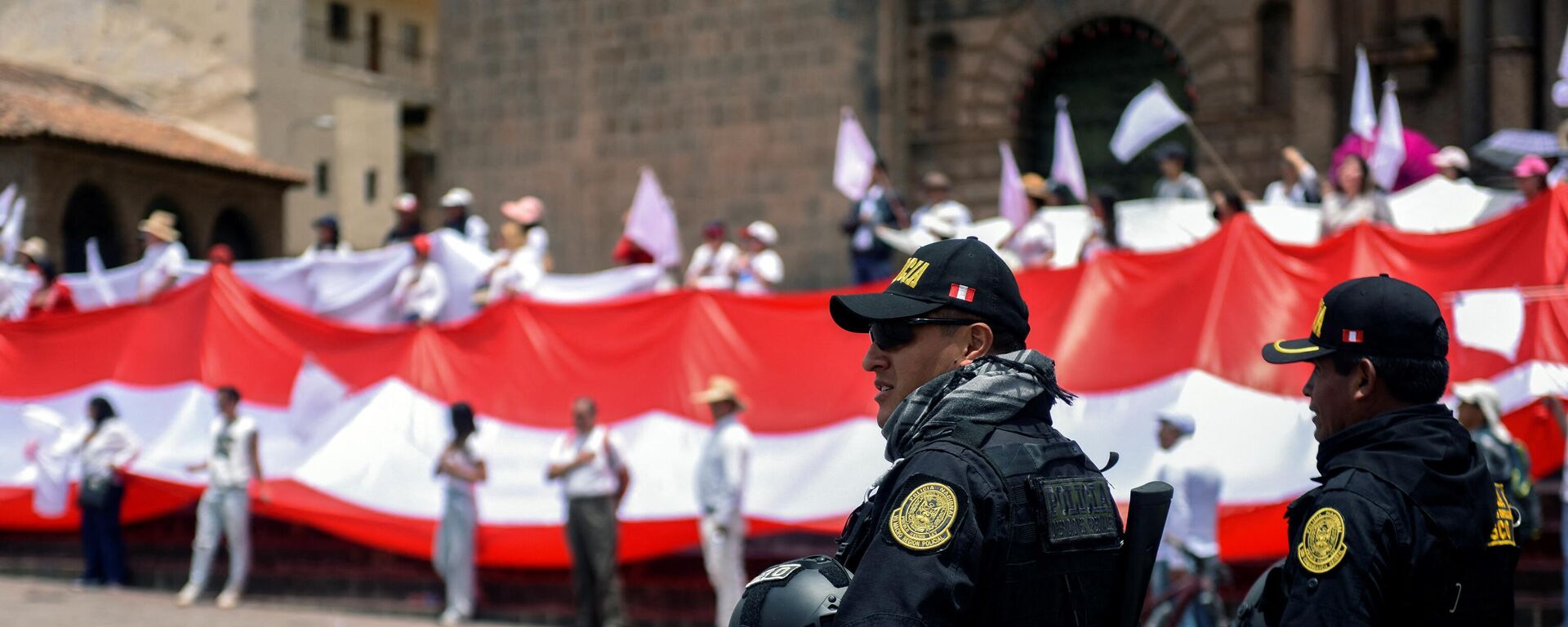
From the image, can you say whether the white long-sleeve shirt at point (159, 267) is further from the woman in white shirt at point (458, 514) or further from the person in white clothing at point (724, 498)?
the person in white clothing at point (724, 498)

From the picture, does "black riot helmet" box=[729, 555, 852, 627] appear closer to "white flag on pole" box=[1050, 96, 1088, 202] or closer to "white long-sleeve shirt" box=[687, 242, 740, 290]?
"white flag on pole" box=[1050, 96, 1088, 202]

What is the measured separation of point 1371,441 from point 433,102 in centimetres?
4470

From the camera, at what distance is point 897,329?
10.2ft

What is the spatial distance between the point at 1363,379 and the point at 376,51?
44557 mm

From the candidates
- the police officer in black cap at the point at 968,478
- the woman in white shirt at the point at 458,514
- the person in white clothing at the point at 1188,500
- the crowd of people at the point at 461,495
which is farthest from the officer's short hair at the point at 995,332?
the woman in white shirt at the point at 458,514

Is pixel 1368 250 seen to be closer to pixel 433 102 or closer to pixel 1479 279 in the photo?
pixel 1479 279

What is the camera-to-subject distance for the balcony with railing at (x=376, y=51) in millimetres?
43656

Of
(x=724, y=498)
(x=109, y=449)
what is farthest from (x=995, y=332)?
(x=109, y=449)

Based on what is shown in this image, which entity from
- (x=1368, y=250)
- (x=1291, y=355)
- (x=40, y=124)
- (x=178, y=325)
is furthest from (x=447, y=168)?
(x=1291, y=355)

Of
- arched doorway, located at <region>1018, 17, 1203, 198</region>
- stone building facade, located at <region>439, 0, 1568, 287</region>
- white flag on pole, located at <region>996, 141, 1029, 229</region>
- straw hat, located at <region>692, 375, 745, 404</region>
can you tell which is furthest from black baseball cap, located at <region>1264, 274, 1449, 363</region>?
arched doorway, located at <region>1018, 17, 1203, 198</region>

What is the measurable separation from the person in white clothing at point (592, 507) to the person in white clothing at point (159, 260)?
5.14 m

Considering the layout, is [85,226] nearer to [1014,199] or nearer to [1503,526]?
[1014,199]

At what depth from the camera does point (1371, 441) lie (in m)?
3.63

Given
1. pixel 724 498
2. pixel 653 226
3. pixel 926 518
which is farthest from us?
pixel 653 226
